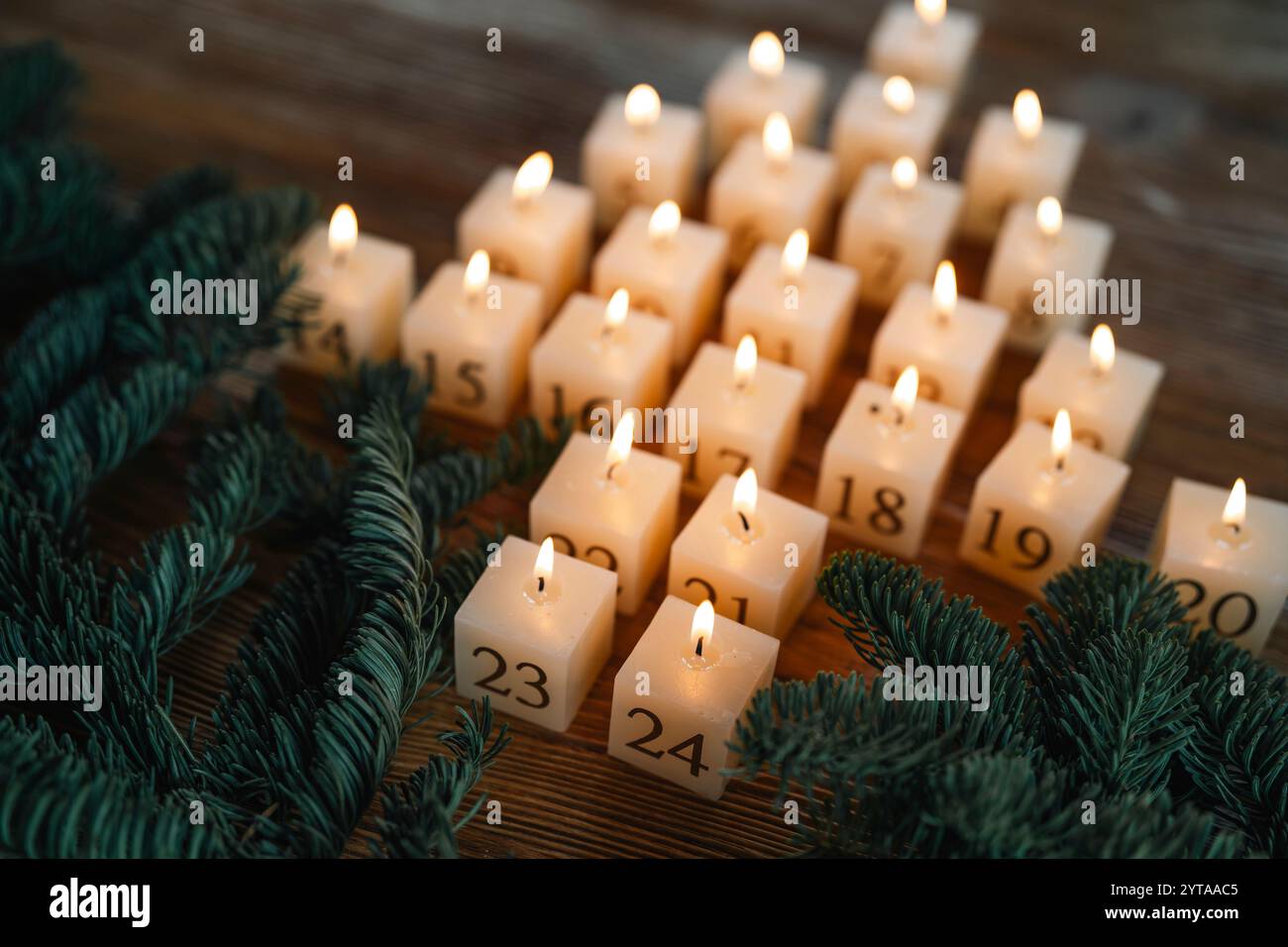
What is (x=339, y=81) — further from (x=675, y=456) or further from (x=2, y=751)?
(x=2, y=751)

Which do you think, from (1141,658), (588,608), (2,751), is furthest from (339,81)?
(1141,658)

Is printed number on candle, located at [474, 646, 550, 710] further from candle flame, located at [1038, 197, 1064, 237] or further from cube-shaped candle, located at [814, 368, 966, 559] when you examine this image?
candle flame, located at [1038, 197, 1064, 237]

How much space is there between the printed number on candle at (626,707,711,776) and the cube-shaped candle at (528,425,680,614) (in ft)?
0.57

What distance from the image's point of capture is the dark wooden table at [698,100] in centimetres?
140

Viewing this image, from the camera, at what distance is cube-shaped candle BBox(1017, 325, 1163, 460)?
1.34 metres

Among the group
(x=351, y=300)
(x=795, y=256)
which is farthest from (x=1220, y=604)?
(x=351, y=300)

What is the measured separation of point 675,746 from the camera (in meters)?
1.10

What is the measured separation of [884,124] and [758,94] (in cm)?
16

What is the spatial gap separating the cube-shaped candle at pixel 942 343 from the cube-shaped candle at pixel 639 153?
327 millimetres

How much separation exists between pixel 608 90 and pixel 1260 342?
857mm

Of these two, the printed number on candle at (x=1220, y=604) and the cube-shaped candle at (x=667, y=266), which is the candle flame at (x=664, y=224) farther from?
the printed number on candle at (x=1220, y=604)

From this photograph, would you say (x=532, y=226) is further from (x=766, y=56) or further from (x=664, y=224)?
(x=766, y=56)

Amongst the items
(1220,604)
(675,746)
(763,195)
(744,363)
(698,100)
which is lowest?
(675,746)
